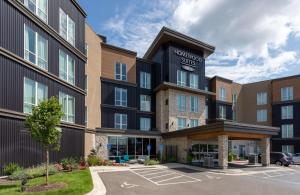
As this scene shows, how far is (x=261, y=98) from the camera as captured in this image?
52438mm

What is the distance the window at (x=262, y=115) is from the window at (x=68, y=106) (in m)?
38.7

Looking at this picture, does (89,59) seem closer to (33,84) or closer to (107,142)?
(107,142)

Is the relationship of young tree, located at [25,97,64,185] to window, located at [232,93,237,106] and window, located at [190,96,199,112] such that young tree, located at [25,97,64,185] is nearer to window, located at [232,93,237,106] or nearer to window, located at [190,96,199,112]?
window, located at [190,96,199,112]

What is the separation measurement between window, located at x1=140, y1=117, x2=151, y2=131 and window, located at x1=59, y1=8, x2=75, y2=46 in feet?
54.5

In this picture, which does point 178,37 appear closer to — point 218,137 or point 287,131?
point 218,137

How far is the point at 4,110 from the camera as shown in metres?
15.7

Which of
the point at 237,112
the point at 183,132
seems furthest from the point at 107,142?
the point at 237,112

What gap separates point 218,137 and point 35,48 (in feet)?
57.7

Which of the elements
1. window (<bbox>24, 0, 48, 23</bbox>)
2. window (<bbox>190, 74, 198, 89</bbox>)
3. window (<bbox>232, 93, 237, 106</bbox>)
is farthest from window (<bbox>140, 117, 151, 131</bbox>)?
window (<bbox>24, 0, 48, 23</bbox>)

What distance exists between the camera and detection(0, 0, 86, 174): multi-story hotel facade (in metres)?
16.2

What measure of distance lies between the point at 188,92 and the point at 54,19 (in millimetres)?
22094

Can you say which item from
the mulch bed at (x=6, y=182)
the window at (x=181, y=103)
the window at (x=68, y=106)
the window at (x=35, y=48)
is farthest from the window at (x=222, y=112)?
the mulch bed at (x=6, y=182)

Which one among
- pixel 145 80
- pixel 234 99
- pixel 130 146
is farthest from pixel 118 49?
pixel 234 99

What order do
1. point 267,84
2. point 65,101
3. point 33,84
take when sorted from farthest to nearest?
point 267,84 → point 65,101 → point 33,84
